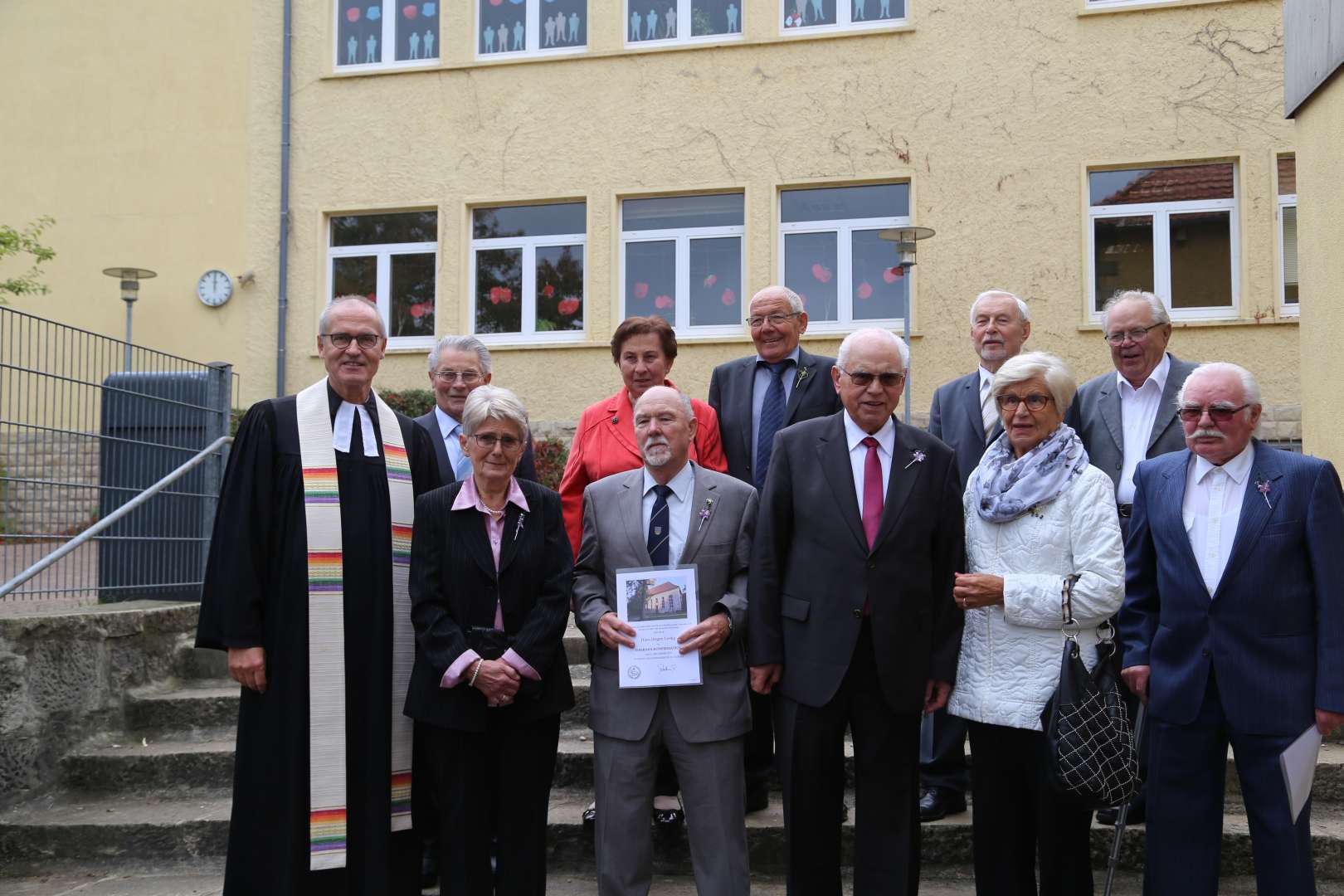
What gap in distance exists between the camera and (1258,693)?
350 cm

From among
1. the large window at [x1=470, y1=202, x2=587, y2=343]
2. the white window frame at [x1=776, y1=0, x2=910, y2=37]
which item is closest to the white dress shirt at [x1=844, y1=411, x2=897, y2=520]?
the large window at [x1=470, y1=202, x2=587, y2=343]

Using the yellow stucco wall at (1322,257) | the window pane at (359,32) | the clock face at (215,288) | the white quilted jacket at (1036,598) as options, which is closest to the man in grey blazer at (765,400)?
the white quilted jacket at (1036,598)

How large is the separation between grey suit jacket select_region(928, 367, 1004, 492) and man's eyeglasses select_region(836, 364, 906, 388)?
3.01 feet

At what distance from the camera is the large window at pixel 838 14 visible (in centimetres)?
1280

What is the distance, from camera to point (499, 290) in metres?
13.8

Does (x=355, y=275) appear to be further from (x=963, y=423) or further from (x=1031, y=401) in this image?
(x=1031, y=401)

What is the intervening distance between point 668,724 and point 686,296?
9.81 m

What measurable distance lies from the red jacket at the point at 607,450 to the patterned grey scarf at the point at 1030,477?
1.22 metres

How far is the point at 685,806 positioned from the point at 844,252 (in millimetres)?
9809

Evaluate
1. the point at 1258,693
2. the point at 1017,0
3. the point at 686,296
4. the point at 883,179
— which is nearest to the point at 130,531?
the point at 1258,693

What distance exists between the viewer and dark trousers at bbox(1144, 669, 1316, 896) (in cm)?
347

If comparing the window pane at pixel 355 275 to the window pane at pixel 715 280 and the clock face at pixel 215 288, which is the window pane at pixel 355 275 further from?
the window pane at pixel 715 280

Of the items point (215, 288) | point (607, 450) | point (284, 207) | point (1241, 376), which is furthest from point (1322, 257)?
point (215, 288)

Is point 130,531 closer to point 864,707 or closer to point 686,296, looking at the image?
point 864,707
